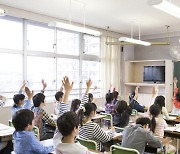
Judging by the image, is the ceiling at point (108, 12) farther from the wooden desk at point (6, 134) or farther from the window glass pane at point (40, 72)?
the wooden desk at point (6, 134)

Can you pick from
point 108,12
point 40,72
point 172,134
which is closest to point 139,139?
point 172,134

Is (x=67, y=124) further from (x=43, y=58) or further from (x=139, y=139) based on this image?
(x=43, y=58)

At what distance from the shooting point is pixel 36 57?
232 inches

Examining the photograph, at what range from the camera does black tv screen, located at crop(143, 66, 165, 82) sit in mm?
7949

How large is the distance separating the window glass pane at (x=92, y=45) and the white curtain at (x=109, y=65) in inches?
6.9

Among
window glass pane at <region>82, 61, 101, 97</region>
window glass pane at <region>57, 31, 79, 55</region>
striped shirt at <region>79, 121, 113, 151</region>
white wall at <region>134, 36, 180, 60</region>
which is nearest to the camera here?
striped shirt at <region>79, 121, 113, 151</region>

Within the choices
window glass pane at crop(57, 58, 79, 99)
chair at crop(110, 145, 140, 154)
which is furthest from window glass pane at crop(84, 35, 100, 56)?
chair at crop(110, 145, 140, 154)

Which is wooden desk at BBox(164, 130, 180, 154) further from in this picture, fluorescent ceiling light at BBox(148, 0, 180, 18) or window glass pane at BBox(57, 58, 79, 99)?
window glass pane at BBox(57, 58, 79, 99)

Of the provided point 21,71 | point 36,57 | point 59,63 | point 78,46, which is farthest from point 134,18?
point 21,71

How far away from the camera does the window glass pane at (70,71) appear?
651 centimetres

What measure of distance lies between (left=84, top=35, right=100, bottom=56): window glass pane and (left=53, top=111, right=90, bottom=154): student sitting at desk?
17.9 ft

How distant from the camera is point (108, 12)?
5.52m

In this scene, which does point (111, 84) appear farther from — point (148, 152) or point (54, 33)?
point (148, 152)

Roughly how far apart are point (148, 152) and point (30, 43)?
163 inches
